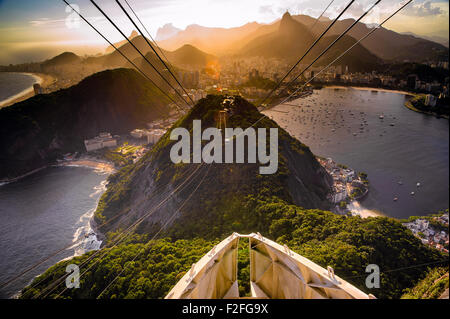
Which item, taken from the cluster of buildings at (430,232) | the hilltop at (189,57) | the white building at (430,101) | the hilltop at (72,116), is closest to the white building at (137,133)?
the hilltop at (72,116)

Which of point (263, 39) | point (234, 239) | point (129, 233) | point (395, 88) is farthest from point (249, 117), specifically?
point (263, 39)

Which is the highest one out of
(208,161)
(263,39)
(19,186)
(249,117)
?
(263,39)

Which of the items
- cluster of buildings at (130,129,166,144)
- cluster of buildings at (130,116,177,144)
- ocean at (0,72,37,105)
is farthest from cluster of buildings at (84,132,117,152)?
ocean at (0,72,37,105)

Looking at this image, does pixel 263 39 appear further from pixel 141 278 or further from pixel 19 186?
pixel 141 278

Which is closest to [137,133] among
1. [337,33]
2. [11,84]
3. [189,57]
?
[11,84]

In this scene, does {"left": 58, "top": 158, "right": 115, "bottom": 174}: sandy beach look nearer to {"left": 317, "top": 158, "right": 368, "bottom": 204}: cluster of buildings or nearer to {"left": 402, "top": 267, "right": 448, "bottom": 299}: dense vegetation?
{"left": 317, "top": 158, "right": 368, "bottom": 204}: cluster of buildings

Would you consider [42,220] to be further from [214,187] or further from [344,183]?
[344,183]

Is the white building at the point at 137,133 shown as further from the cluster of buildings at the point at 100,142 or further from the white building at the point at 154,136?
the white building at the point at 154,136
